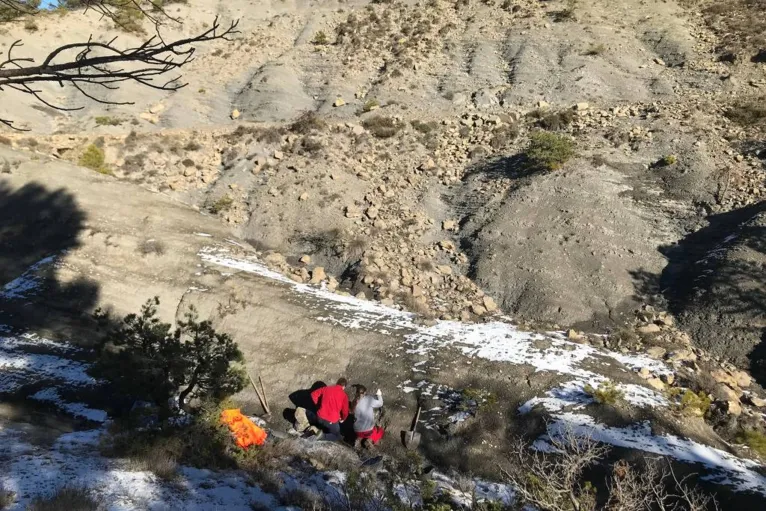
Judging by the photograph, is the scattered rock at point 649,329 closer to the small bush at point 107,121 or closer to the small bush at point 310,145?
the small bush at point 310,145

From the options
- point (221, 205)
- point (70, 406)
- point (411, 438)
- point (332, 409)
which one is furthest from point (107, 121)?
point (411, 438)

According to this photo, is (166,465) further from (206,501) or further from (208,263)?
(208,263)

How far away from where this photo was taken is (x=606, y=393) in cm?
952

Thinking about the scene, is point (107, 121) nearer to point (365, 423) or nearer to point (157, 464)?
point (365, 423)

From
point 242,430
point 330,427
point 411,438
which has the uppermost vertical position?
point 242,430

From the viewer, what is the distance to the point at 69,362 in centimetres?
1067

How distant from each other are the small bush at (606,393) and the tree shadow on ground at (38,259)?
1132cm

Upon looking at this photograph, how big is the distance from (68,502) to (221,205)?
14320 mm

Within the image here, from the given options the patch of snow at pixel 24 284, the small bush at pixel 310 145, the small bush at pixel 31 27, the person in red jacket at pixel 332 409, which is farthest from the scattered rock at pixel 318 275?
the small bush at pixel 31 27

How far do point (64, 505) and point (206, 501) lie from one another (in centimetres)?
146

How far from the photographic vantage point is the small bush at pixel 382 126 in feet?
71.6

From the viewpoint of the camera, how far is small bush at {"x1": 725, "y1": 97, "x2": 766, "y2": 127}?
17922 millimetres

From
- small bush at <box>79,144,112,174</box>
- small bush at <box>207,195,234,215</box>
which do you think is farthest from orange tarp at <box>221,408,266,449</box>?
small bush at <box>79,144,112,174</box>

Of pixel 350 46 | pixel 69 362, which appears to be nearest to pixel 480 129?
pixel 350 46
